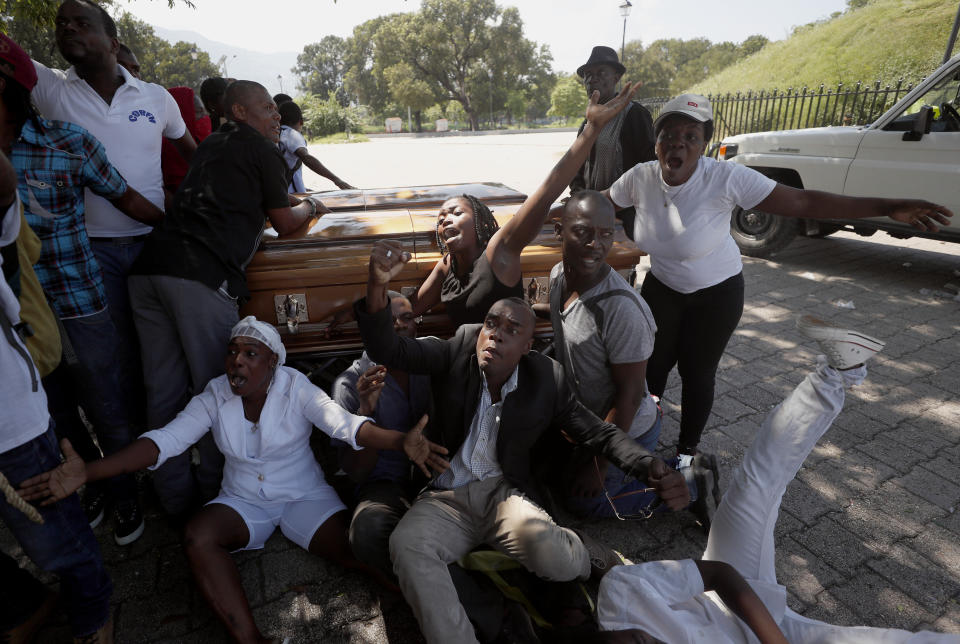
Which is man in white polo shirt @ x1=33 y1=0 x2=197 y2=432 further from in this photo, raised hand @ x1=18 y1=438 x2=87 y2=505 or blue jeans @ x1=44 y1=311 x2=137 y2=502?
raised hand @ x1=18 y1=438 x2=87 y2=505

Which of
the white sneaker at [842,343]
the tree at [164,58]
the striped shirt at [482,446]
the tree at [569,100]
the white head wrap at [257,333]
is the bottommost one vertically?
the striped shirt at [482,446]

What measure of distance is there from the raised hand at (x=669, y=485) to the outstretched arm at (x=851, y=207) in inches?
47.4

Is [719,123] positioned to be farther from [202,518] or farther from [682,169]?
[202,518]

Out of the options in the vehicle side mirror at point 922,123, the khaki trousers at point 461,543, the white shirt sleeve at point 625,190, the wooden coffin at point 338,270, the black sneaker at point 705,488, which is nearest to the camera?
the khaki trousers at point 461,543

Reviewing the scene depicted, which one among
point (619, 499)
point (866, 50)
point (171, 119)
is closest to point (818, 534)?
point (619, 499)

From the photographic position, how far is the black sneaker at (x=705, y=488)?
236 cm

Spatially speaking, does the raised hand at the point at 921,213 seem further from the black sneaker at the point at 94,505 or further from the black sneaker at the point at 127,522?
the black sneaker at the point at 94,505

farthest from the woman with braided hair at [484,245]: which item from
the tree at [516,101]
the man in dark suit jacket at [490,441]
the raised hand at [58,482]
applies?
the tree at [516,101]

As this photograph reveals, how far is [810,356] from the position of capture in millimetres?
4047

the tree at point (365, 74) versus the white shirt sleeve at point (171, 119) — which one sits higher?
the tree at point (365, 74)

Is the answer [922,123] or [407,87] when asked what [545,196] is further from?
[407,87]

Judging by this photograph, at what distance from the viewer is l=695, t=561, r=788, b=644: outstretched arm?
1520mm

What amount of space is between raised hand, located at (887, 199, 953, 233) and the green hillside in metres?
15.9

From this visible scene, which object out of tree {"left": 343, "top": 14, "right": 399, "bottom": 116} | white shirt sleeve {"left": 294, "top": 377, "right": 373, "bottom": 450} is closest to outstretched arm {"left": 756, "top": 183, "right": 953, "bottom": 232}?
white shirt sleeve {"left": 294, "top": 377, "right": 373, "bottom": 450}
